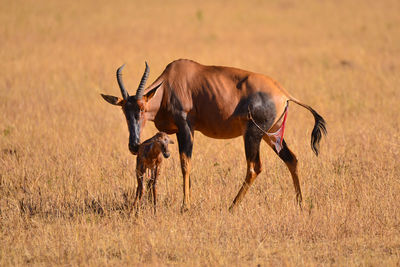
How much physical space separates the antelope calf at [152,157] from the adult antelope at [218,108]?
1.41 feet

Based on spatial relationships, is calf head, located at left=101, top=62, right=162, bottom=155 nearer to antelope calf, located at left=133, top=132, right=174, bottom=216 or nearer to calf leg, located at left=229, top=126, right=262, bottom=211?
antelope calf, located at left=133, top=132, right=174, bottom=216

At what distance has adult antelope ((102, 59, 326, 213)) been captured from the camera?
25.1 feet

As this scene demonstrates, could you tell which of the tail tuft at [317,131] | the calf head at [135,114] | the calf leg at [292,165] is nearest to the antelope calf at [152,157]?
the calf head at [135,114]

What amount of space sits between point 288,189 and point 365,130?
3.24 metres

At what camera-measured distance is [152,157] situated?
7180 millimetres

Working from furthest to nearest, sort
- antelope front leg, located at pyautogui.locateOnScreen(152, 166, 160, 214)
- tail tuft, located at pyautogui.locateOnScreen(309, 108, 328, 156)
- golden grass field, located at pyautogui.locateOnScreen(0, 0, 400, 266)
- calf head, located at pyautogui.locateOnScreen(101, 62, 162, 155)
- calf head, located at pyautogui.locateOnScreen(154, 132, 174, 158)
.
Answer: tail tuft, located at pyautogui.locateOnScreen(309, 108, 328, 156) < antelope front leg, located at pyautogui.locateOnScreen(152, 166, 160, 214) < calf head, located at pyautogui.locateOnScreen(101, 62, 162, 155) < calf head, located at pyautogui.locateOnScreen(154, 132, 174, 158) < golden grass field, located at pyautogui.locateOnScreen(0, 0, 400, 266)

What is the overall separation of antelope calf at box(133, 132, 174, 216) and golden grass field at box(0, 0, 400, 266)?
10.4 inches

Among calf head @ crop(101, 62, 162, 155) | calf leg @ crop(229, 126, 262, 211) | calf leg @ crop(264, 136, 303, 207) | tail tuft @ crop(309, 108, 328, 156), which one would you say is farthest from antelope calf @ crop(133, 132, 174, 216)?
tail tuft @ crop(309, 108, 328, 156)

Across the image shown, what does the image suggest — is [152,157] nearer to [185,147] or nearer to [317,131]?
[185,147]

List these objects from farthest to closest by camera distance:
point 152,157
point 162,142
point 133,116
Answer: point 133,116 < point 152,157 < point 162,142

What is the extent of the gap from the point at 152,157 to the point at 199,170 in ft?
6.16

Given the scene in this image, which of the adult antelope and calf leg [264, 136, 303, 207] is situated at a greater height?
the adult antelope

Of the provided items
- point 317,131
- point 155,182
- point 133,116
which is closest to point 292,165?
point 317,131

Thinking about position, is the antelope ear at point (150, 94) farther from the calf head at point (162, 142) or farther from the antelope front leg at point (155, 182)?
the antelope front leg at point (155, 182)
